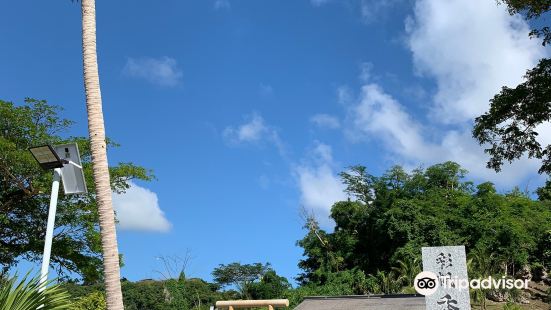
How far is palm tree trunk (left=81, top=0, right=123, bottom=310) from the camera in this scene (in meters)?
7.49

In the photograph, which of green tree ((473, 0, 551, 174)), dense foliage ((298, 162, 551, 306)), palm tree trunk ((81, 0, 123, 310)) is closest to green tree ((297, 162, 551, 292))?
dense foliage ((298, 162, 551, 306))

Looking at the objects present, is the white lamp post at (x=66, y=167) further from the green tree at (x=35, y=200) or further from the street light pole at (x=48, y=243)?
the green tree at (x=35, y=200)

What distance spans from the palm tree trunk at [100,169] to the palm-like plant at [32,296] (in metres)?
0.94

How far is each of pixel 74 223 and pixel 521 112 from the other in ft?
55.4

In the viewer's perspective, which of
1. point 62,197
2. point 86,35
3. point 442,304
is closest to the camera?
point 86,35

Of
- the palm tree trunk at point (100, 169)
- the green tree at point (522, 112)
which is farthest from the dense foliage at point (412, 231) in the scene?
the palm tree trunk at point (100, 169)

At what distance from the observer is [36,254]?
2270cm

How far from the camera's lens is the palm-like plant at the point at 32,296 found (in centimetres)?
581

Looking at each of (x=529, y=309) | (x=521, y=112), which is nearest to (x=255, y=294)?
(x=529, y=309)

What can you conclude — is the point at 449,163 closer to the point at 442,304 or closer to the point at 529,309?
the point at 529,309

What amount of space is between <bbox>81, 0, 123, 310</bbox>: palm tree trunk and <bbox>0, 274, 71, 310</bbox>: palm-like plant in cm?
94

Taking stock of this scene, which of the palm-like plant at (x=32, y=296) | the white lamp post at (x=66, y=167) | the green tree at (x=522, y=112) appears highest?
the green tree at (x=522, y=112)

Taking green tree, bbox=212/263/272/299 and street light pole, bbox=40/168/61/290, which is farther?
green tree, bbox=212/263/272/299

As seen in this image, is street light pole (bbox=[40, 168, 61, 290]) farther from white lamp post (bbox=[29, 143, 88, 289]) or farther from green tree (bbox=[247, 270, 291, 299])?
green tree (bbox=[247, 270, 291, 299])
